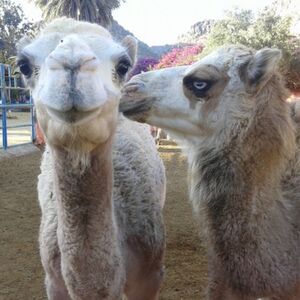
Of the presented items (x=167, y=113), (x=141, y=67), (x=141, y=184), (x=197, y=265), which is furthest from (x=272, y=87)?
(x=141, y=67)

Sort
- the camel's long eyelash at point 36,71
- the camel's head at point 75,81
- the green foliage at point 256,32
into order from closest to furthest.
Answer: the camel's head at point 75,81
the camel's long eyelash at point 36,71
the green foliage at point 256,32

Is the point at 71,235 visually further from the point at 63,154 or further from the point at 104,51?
the point at 104,51

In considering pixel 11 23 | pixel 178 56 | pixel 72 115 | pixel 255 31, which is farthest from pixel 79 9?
pixel 72 115

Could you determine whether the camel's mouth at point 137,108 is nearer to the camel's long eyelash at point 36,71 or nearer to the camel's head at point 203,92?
the camel's head at point 203,92

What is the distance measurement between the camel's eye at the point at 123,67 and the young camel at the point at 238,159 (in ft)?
0.79

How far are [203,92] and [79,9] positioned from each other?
24.2 metres

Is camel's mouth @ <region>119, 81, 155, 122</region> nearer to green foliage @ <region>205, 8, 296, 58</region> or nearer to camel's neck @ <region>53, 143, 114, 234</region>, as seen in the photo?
camel's neck @ <region>53, 143, 114, 234</region>

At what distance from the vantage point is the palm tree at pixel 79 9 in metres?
25.5

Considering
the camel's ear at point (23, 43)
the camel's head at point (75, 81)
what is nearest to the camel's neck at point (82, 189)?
the camel's head at point (75, 81)

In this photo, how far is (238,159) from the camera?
244cm

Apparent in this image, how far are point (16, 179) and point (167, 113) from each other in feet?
20.0

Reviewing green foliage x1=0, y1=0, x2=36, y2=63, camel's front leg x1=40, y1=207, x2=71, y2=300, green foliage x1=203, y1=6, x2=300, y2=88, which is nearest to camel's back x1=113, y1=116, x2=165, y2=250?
camel's front leg x1=40, y1=207, x2=71, y2=300

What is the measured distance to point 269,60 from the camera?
7.94 feet

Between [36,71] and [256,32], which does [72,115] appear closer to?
[36,71]
